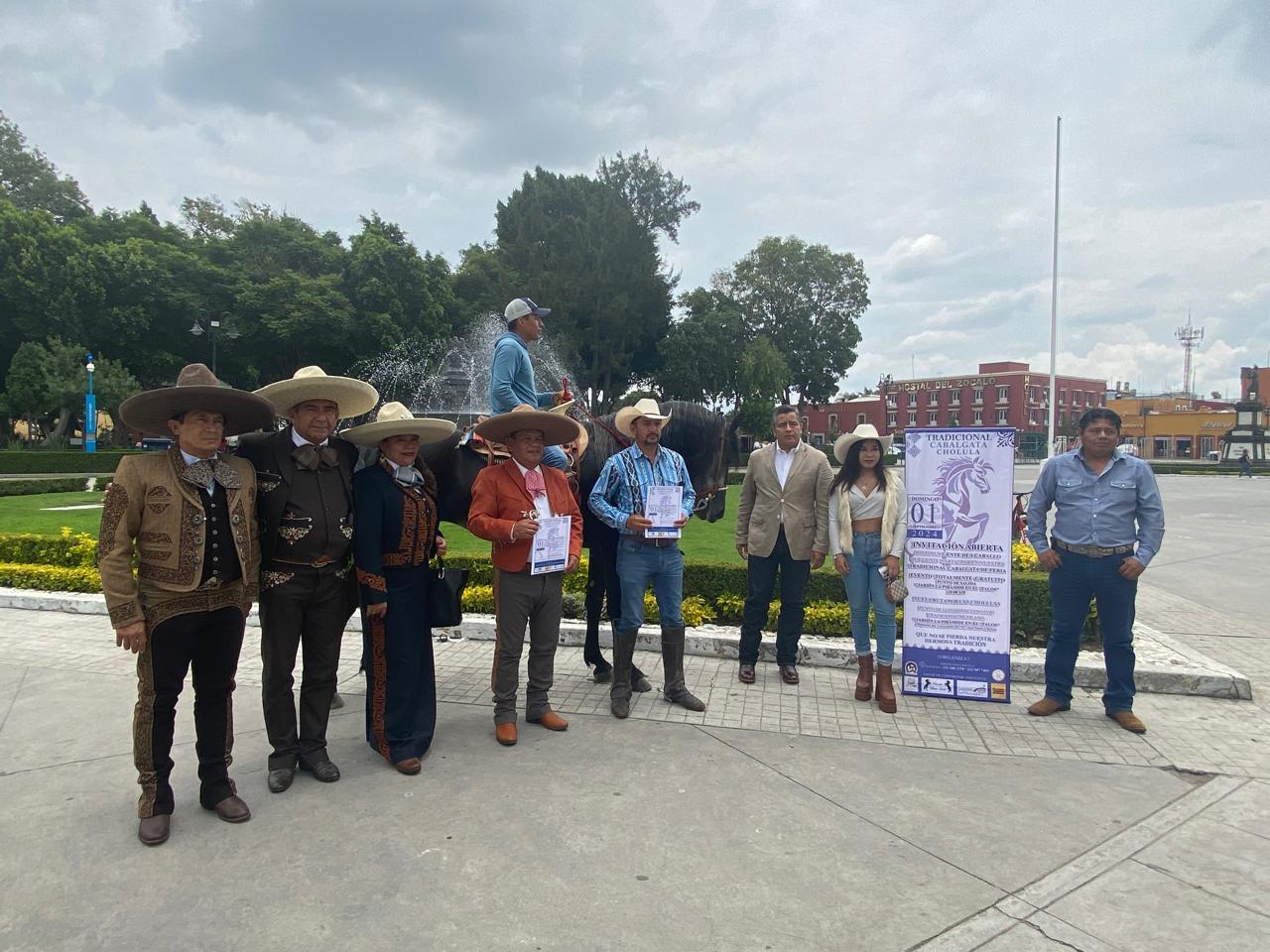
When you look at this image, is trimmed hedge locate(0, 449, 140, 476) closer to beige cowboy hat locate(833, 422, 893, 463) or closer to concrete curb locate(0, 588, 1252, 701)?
concrete curb locate(0, 588, 1252, 701)

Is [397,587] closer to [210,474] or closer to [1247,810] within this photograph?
[210,474]

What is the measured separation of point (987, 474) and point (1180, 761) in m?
2.04

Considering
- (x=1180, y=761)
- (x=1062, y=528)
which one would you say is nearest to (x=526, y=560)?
(x=1062, y=528)

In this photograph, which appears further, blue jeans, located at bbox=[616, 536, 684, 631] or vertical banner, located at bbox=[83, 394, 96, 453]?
vertical banner, located at bbox=[83, 394, 96, 453]

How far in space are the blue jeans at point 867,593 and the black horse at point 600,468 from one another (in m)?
1.28

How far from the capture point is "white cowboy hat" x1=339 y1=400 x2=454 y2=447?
4.13 m

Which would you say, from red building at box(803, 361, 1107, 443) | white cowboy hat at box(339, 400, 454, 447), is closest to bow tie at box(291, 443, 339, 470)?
white cowboy hat at box(339, 400, 454, 447)

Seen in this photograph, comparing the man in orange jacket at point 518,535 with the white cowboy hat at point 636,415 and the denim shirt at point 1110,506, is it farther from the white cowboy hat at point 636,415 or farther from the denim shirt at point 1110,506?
the denim shirt at point 1110,506

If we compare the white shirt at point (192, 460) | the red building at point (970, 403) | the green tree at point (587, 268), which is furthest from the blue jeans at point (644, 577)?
the red building at point (970, 403)

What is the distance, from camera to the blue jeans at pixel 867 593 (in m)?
5.12

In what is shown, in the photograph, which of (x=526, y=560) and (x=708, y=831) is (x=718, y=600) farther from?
(x=708, y=831)

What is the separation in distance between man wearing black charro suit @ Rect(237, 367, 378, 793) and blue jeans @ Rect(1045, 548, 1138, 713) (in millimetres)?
4443

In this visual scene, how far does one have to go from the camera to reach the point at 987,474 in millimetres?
5297

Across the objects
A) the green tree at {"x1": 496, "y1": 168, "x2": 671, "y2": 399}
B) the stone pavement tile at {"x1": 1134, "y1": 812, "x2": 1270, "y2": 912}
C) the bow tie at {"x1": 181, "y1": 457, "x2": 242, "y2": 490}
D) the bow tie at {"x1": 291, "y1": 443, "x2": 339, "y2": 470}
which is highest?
the green tree at {"x1": 496, "y1": 168, "x2": 671, "y2": 399}
